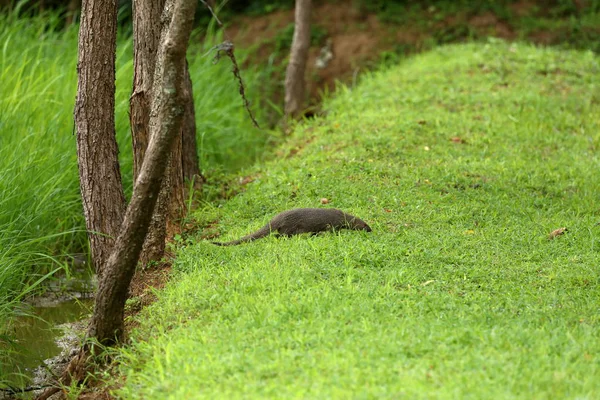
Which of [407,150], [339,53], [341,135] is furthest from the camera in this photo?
[339,53]

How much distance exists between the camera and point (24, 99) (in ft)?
22.1

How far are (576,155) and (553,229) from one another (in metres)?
2.10

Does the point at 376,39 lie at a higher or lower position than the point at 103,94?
lower

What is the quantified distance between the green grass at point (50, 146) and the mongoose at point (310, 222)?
4.51 ft

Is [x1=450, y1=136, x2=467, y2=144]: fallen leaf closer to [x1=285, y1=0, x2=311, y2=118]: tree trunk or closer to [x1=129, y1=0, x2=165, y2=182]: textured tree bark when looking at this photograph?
[x1=285, y1=0, x2=311, y2=118]: tree trunk

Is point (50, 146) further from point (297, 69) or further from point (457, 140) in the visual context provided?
point (297, 69)

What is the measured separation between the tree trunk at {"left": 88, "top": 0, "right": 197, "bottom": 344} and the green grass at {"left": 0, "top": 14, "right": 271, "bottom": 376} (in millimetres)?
652

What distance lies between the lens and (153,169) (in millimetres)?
3945

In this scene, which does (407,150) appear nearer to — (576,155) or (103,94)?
(576,155)

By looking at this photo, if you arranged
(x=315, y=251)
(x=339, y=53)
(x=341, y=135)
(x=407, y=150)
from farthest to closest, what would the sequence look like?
(x=339, y=53) < (x=341, y=135) < (x=407, y=150) < (x=315, y=251)

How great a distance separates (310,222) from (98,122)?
1.52m

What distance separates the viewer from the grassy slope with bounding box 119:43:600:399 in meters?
3.43

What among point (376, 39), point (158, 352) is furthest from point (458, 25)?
point (158, 352)

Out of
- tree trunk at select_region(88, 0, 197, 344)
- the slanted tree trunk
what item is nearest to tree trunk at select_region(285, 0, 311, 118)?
the slanted tree trunk
